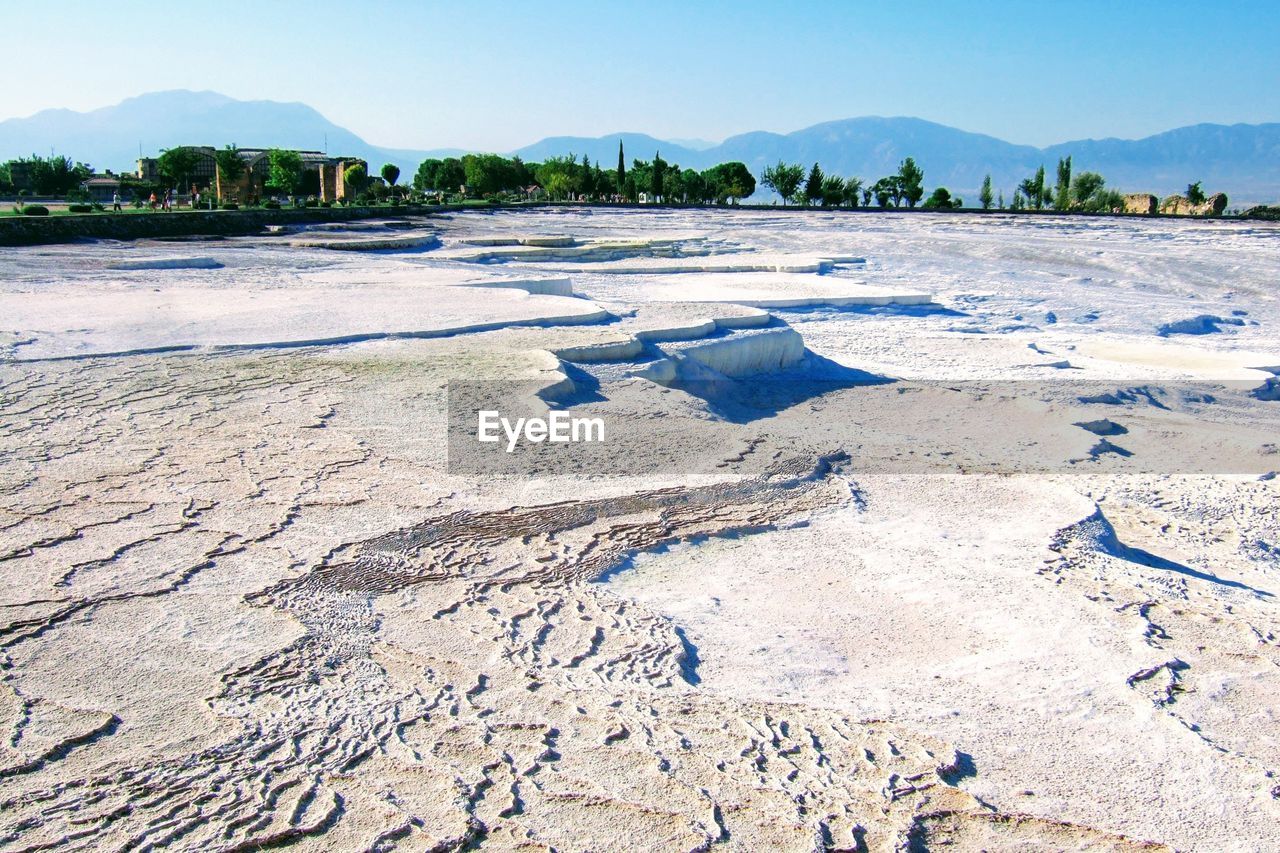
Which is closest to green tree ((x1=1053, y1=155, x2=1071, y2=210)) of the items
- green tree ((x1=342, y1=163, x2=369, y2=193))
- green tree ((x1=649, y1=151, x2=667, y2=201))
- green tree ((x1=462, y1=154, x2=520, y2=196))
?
green tree ((x1=649, y1=151, x2=667, y2=201))

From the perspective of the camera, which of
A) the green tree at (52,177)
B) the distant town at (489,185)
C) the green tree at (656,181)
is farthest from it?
the green tree at (656,181)

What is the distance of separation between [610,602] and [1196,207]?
148 ft

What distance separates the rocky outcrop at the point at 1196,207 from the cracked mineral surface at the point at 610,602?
1438 inches

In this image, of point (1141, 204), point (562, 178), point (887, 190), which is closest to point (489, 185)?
point (562, 178)

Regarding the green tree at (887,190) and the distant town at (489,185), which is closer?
the distant town at (489,185)

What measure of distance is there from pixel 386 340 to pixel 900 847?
244 inches

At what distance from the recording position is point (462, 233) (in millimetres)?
25953

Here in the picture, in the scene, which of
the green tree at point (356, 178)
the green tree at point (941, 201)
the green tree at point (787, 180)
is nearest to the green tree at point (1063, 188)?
the green tree at point (941, 201)

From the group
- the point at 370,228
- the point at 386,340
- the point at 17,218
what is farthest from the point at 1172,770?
the point at 370,228

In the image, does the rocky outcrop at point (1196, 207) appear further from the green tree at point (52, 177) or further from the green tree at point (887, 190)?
the green tree at point (52, 177)

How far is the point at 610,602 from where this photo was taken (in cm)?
389

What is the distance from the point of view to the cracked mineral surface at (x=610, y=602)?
2689mm

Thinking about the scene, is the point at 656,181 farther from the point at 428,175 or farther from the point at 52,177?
the point at 52,177

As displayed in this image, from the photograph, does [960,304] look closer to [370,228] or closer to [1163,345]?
[1163,345]
